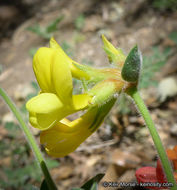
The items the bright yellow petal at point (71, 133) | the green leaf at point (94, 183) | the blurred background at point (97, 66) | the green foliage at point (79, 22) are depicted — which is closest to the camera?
the bright yellow petal at point (71, 133)

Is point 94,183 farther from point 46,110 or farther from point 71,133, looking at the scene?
point 46,110

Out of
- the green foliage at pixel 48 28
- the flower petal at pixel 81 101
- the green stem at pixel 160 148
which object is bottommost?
the green stem at pixel 160 148

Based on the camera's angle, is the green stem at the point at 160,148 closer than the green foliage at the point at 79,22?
Yes

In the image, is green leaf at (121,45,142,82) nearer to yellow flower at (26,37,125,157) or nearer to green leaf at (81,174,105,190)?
yellow flower at (26,37,125,157)

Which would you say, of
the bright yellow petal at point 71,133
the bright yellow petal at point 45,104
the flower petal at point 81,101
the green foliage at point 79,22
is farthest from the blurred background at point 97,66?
the bright yellow petal at point 45,104

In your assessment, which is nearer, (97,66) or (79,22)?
(97,66)

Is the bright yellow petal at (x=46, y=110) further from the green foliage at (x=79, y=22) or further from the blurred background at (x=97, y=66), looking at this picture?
the green foliage at (x=79, y=22)

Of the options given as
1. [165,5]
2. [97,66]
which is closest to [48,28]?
[97,66]

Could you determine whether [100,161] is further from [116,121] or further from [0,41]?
[0,41]
